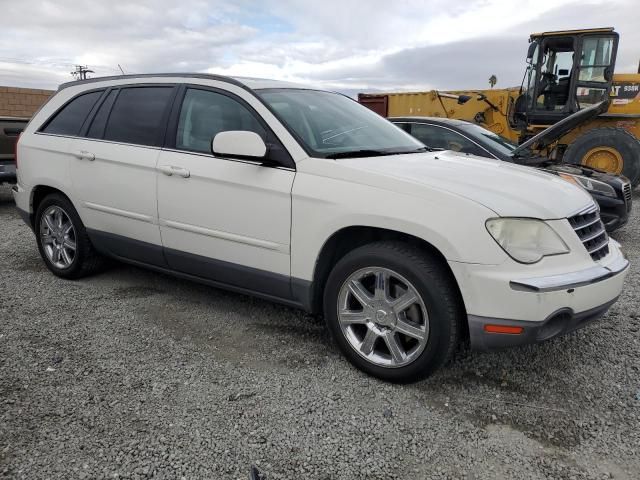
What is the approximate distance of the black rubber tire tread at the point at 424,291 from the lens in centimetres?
265

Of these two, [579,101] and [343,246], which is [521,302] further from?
[579,101]

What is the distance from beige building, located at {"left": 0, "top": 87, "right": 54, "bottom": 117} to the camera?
1222 cm

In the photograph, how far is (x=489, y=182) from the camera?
9.45ft

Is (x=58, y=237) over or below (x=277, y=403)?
over

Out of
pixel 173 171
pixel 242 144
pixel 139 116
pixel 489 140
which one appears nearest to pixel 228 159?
pixel 242 144

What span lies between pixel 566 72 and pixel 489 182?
8.75 meters

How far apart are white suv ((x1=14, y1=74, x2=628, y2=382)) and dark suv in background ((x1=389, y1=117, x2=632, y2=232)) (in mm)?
2515

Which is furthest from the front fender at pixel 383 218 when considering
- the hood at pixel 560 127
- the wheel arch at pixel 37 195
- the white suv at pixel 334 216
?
the hood at pixel 560 127

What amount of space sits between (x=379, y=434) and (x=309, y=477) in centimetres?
45

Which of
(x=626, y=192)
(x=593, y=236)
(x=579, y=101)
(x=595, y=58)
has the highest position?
(x=595, y=58)

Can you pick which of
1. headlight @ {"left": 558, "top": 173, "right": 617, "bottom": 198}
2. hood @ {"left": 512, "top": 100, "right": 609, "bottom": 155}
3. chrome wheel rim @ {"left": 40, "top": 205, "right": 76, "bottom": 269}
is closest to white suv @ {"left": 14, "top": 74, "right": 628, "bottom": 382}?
chrome wheel rim @ {"left": 40, "top": 205, "right": 76, "bottom": 269}

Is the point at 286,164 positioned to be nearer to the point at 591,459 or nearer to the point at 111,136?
the point at 111,136

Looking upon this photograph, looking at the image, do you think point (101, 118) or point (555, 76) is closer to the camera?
point (101, 118)

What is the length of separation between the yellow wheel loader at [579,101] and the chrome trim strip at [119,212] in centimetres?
724
